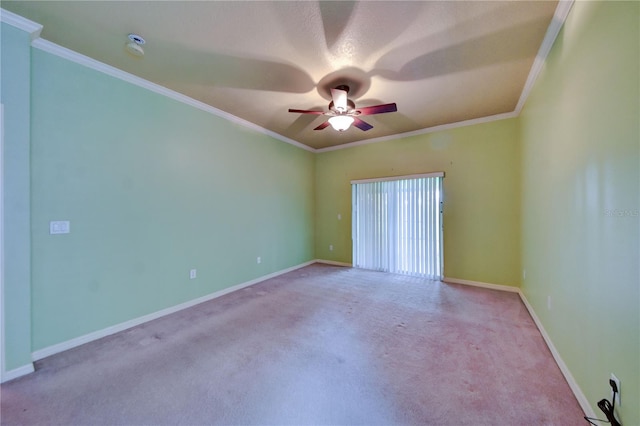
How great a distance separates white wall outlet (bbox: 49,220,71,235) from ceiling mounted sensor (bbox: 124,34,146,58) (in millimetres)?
1724

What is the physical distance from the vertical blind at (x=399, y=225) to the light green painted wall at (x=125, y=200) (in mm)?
2325

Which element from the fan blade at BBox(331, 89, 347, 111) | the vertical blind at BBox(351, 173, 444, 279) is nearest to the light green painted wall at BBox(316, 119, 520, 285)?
the vertical blind at BBox(351, 173, 444, 279)

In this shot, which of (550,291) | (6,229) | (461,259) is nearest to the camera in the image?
(6,229)

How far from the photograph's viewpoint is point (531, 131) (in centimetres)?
286

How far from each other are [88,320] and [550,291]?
14.8 ft

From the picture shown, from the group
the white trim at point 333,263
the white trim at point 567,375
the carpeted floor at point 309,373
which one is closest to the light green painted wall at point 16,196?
the carpeted floor at point 309,373

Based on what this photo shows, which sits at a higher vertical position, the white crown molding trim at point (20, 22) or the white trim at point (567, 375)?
the white crown molding trim at point (20, 22)

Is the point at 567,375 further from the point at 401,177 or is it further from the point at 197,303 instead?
the point at 197,303

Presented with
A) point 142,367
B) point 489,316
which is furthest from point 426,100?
point 142,367

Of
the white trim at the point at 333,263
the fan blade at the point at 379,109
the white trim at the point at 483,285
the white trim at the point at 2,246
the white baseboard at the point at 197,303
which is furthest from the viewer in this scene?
the white trim at the point at 333,263

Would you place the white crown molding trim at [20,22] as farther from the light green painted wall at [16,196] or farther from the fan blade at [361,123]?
the fan blade at [361,123]

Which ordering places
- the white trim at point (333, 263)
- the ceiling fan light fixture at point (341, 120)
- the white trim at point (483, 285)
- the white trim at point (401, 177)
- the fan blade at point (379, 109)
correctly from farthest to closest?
1. the white trim at point (333, 263)
2. the white trim at point (401, 177)
3. the white trim at point (483, 285)
4. the ceiling fan light fixture at point (341, 120)
5. the fan blade at point (379, 109)

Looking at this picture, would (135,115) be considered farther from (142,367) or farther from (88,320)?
(142,367)

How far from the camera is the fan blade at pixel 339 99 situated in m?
2.55
